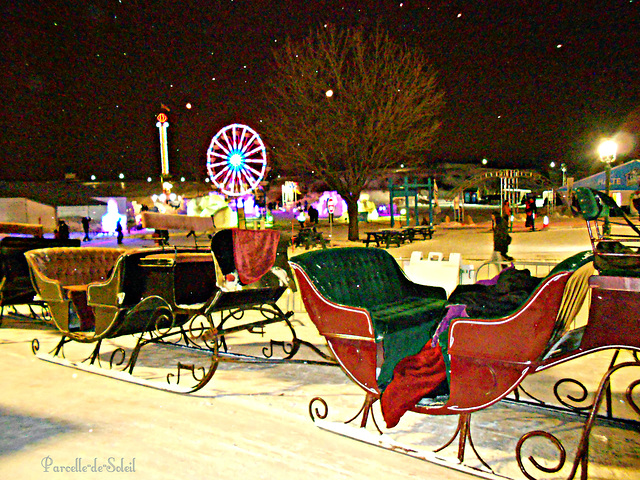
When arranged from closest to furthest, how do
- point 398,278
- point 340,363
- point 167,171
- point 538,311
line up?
1. point 538,311
2. point 340,363
3. point 398,278
4. point 167,171

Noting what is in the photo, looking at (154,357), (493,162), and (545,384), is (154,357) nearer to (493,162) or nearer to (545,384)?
(545,384)

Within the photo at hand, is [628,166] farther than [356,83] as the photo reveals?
Yes

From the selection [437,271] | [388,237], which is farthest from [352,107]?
[437,271]

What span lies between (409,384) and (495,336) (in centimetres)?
67

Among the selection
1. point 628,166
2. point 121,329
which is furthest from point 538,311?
point 628,166

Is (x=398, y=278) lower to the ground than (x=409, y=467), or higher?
higher

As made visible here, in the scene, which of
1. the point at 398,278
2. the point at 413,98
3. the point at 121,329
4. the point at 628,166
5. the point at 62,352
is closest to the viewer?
the point at 398,278

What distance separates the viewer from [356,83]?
68.2 feet

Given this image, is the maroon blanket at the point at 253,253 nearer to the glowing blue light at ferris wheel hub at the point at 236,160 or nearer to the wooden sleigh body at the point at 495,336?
the wooden sleigh body at the point at 495,336

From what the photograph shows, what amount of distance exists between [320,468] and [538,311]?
1674 mm

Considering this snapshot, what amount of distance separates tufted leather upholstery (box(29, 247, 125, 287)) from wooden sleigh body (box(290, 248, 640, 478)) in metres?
4.15

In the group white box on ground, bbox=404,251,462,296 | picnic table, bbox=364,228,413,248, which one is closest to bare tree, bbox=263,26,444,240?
picnic table, bbox=364,228,413,248

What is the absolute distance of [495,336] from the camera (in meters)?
2.79

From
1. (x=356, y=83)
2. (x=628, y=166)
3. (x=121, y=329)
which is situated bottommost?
(x=121, y=329)
